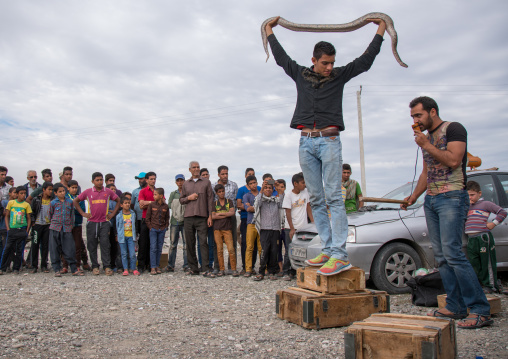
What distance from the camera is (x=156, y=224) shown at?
9023 millimetres

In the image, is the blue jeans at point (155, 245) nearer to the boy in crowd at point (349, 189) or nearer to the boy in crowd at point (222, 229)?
the boy in crowd at point (222, 229)

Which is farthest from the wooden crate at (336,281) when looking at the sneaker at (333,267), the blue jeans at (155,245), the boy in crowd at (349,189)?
the blue jeans at (155,245)

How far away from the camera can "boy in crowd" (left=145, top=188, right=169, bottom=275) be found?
8938 millimetres

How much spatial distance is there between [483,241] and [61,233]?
7770 millimetres

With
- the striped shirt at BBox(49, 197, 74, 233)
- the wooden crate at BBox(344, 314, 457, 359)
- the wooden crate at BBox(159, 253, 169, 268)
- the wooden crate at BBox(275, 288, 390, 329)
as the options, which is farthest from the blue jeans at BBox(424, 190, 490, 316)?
the striped shirt at BBox(49, 197, 74, 233)

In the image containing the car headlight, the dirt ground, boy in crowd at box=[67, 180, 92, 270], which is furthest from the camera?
boy in crowd at box=[67, 180, 92, 270]

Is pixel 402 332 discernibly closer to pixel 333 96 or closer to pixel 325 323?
pixel 325 323

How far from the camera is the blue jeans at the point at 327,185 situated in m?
4.16

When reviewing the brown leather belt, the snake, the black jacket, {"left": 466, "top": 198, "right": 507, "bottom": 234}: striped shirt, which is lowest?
{"left": 466, "top": 198, "right": 507, "bottom": 234}: striped shirt

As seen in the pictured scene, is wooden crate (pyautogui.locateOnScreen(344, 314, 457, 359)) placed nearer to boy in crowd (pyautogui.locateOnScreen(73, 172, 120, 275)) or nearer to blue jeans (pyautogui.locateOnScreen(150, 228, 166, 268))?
blue jeans (pyautogui.locateOnScreen(150, 228, 166, 268))

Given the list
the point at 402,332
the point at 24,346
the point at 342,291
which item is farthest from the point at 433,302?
the point at 24,346

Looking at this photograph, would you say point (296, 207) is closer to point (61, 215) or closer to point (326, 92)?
point (326, 92)

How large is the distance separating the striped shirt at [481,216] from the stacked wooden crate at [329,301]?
7.32 ft

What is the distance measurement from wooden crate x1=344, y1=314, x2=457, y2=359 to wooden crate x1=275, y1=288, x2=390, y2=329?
0.96 metres
